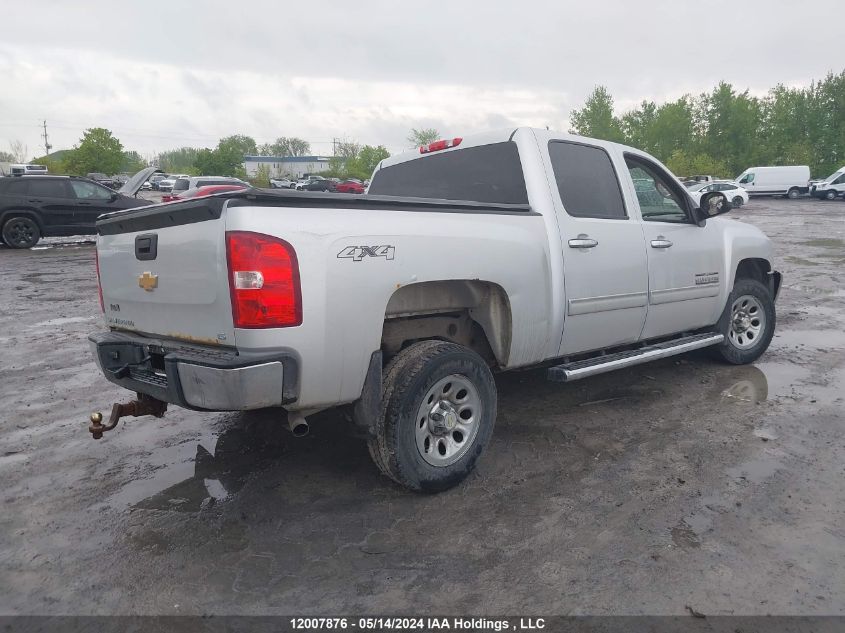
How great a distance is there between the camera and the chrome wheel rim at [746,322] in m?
5.55

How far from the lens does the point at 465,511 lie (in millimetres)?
3156

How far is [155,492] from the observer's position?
11.2 ft

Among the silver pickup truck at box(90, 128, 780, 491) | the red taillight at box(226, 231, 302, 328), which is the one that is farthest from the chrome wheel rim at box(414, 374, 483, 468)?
the red taillight at box(226, 231, 302, 328)

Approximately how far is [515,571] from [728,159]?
73430 millimetres

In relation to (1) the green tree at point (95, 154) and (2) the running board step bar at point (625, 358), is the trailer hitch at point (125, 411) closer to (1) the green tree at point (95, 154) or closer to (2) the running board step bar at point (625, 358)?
(2) the running board step bar at point (625, 358)

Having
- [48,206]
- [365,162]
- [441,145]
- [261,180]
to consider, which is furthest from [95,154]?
[441,145]

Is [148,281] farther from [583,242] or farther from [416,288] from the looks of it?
[583,242]

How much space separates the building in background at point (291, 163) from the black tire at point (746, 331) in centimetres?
11549

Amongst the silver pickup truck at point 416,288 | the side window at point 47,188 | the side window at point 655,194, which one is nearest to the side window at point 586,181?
the silver pickup truck at point 416,288

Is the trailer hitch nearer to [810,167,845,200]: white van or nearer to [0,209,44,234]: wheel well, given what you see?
[0,209,44,234]: wheel well

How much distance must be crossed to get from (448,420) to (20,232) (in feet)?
52.1

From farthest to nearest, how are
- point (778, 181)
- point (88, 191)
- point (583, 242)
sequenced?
1. point (778, 181)
2. point (88, 191)
3. point (583, 242)

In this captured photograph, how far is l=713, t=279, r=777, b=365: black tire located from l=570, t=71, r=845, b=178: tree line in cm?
6013

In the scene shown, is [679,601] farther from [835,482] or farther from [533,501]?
[835,482]
